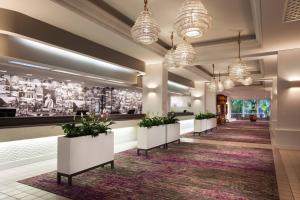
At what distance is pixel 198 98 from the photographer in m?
16.8

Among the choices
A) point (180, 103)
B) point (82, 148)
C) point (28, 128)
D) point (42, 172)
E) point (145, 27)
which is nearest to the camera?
point (145, 27)

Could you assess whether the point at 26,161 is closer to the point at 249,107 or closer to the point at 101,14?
the point at 101,14

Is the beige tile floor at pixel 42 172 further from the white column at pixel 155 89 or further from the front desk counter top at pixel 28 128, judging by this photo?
the white column at pixel 155 89

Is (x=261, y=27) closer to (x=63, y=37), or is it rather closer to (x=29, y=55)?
(x=63, y=37)

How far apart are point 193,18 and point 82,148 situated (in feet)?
10.5

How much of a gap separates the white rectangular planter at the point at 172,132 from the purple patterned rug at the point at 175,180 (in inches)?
62.7

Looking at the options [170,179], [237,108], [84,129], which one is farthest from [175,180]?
[237,108]

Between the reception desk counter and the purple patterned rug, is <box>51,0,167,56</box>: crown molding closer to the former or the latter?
the reception desk counter

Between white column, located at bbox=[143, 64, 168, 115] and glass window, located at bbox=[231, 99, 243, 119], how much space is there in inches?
865

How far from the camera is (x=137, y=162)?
5953 mm

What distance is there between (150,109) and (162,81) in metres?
1.47

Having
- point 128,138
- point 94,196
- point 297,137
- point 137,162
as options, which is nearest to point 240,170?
point 137,162

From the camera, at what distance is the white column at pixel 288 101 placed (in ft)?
27.0

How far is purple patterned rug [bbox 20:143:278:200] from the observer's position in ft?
12.6
